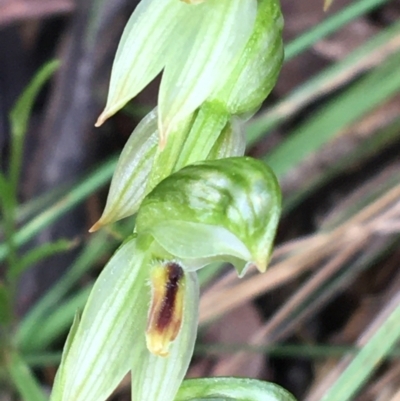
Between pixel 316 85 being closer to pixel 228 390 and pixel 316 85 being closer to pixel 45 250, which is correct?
pixel 45 250

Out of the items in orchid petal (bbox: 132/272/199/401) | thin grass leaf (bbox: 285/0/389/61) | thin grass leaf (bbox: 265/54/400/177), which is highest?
thin grass leaf (bbox: 285/0/389/61)

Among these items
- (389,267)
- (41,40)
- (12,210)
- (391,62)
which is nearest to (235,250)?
(12,210)

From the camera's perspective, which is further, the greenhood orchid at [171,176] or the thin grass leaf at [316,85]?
the thin grass leaf at [316,85]

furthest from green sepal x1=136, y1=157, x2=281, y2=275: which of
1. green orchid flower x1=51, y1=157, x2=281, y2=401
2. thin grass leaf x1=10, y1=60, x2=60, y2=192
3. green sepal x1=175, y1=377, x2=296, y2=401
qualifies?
thin grass leaf x1=10, y1=60, x2=60, y2=192

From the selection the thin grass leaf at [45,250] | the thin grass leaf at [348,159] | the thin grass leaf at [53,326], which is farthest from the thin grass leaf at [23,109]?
the thin grass leaf at [348,159]

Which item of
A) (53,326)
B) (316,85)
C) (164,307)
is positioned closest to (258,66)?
(164,307)

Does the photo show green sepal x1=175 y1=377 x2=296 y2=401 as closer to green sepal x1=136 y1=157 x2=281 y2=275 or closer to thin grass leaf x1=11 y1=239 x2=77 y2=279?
green sepal x1=136 y1=157 x2=281 y2=275

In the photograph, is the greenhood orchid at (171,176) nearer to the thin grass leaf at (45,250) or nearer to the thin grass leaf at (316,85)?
the thin grass leaf at (45,250)
